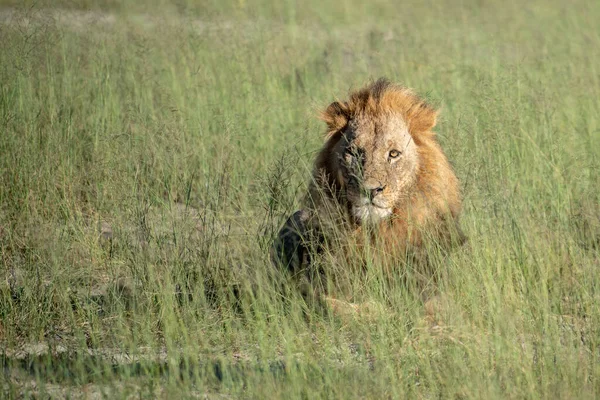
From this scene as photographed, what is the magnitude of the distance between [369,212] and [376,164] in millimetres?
242

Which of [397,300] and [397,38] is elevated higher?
[397,38]

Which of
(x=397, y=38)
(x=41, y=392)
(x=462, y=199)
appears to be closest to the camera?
(x=41, y=392)

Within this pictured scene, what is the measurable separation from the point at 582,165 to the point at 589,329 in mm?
1947

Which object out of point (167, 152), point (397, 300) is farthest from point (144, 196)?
point (397, 300)

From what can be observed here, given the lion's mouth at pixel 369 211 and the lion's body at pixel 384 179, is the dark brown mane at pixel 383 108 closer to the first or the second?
the lion's body at pixel 384 179

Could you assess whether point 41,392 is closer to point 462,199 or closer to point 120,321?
point 120,321

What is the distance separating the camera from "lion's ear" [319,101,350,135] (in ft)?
14.9

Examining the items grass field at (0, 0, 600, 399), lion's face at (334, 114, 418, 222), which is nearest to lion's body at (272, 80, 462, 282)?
lion's face at (334, 114, 418, 222)

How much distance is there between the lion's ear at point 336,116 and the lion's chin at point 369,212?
19.7 inches

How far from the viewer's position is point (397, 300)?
403cm

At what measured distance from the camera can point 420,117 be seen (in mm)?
4535

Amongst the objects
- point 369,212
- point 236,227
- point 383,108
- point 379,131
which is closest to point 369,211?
point 369,212

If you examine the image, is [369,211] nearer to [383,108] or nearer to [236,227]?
[383,108]

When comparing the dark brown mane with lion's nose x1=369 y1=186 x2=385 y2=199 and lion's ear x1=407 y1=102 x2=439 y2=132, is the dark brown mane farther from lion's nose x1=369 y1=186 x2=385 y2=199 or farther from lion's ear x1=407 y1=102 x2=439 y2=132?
lion's nose x1=369 y1=186 x2=385 y2=199
